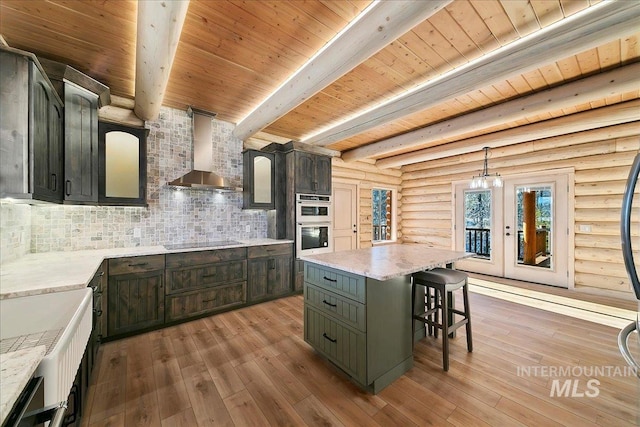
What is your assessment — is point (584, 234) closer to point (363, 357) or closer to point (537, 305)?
point (537, 305)

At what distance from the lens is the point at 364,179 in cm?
621

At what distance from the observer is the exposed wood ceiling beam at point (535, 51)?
5.61 ft

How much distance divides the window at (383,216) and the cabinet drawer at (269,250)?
370cm

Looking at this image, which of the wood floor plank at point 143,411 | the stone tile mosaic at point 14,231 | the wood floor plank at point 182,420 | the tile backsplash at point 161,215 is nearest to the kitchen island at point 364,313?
the wood floor plank at point 182,420

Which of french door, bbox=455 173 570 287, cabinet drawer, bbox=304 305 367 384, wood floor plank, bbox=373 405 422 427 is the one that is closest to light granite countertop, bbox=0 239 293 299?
cabinet drawer, bbox=304 305 367 384

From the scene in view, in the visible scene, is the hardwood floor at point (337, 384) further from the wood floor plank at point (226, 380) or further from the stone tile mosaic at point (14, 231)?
the stone tile mosaic at point (14, 231)

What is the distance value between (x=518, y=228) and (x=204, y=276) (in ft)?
19.0

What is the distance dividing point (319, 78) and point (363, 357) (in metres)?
2.43

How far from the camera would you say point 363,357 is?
6.25ft

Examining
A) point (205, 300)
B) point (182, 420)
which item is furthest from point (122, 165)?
point (182, 420)

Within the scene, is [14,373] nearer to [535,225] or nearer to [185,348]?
[185,348]

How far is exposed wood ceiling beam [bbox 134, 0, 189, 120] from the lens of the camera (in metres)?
1.58

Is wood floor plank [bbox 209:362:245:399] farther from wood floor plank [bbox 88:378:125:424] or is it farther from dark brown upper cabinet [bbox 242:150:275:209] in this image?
dark brown upper cabinet [bbox 242:150:275:209]

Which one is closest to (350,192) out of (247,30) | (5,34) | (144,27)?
(247,30)
